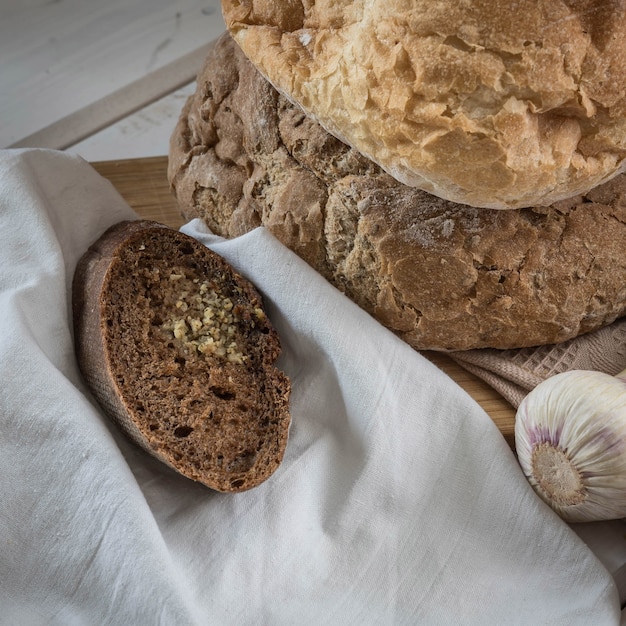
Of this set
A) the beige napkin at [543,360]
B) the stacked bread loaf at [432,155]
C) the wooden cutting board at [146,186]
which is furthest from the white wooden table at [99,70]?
the beige napkin at [543,360]

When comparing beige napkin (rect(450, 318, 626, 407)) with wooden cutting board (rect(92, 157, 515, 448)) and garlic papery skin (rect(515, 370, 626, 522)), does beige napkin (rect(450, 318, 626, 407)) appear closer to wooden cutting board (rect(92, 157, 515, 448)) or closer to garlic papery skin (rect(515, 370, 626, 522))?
garlic papery skin (rect(515, 370, 626, 522))

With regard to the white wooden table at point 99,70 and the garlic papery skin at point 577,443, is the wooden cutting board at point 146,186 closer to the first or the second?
the white wooden table at point 99,70

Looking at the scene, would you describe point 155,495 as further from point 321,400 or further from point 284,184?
point 284,184

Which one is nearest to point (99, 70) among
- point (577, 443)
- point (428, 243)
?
point (428, 243)

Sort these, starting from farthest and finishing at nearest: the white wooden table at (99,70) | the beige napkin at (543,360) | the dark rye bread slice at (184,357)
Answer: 1. the white wooden table at (99,70)
2. the beige napkin at (543,360)
3. the dark rye bread slice at (184,357)

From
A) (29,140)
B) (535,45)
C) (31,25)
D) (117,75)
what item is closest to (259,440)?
(535,45)

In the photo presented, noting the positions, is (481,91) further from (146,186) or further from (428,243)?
(146,186)
